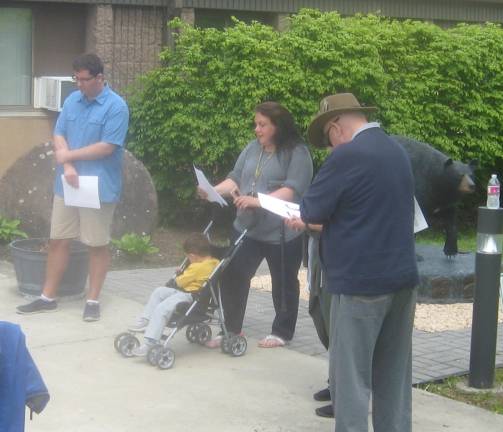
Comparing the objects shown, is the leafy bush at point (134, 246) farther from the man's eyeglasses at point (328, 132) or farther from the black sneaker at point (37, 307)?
the man's eyeglasses at point (328, 132)

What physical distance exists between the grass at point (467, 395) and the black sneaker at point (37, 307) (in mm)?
2989

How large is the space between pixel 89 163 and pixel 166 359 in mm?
1851

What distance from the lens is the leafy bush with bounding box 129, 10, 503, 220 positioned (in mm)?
11672

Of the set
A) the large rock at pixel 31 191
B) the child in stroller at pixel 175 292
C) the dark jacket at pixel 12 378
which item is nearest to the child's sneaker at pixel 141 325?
the child in stroller at pixel 175 292

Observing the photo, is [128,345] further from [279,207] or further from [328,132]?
[328,132]

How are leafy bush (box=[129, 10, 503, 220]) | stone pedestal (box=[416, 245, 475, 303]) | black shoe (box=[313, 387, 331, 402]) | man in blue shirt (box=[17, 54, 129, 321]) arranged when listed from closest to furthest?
black shoe (box=[313, 387, 331, 402]) < man in blue shirt (box=[17, 54, 129, 321]) < stone pedestal (box=[416, 245, 475, 303]) < leafy bush (box=[129, 10, 503, 220])

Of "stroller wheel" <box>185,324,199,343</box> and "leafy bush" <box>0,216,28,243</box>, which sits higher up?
"leafy bush" <box>0,216,28,243</box>

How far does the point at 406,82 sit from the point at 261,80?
2312 mm

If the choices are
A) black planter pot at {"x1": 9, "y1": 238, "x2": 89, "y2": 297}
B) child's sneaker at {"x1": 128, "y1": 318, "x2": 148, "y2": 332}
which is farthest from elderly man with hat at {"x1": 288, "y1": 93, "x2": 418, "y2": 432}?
black planter pot at {"x1": 9, "y1": 238, "x2": 89, "y2": 297}

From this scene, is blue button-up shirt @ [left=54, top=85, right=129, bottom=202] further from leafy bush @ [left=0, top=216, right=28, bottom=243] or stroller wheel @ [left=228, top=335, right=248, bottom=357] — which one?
leafy bush @ [left=0, top=216, right=28, bottom=243]

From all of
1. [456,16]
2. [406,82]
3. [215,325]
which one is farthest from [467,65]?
[215,325]

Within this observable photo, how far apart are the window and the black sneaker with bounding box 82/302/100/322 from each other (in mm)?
5978

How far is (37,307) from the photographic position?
8.04 m

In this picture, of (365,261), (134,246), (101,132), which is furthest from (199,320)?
(134,246)
